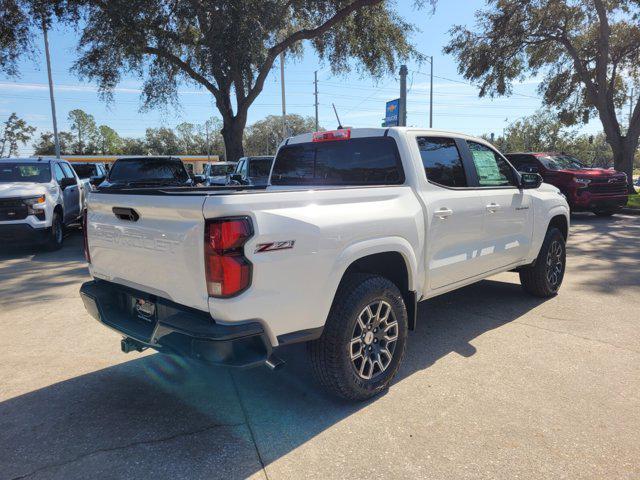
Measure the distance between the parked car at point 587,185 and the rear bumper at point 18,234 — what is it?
12.9 meters

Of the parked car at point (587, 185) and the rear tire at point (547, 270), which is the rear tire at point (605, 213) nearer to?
the parked car at point (587, 185)

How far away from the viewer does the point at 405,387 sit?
11.3 ft

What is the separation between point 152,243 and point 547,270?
15.0ft

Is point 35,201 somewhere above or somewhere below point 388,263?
above

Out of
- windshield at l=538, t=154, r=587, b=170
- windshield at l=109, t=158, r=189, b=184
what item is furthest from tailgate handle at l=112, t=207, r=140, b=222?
windshield at l=538, t=154, r=587, b=170

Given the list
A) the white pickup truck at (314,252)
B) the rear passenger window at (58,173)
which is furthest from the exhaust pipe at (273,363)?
the rear passenger window at (58,173)

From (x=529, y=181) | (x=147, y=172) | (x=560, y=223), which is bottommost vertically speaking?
(x=560, y=223)

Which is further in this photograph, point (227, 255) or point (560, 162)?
point (560, 162)

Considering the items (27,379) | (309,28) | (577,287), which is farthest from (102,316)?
(309,28)

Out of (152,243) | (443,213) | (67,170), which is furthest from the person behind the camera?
(67,170)

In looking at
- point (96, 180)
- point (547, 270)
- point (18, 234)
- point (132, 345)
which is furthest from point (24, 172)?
point (547, 270)

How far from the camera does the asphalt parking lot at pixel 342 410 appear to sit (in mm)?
2570

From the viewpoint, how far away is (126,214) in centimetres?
299

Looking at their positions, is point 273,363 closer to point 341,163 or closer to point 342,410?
point 342,410
